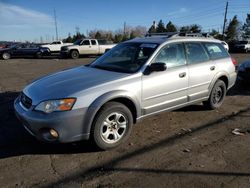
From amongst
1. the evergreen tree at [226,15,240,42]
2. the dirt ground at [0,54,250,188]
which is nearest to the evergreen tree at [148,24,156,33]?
the evergreen tree at [226,15,240,42]

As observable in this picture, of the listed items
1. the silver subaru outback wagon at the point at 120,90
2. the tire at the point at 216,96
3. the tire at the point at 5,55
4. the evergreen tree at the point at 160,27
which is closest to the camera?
the silver subaru outback wagon at the point at 120,90

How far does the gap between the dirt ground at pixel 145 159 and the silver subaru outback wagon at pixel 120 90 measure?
36 centimetres

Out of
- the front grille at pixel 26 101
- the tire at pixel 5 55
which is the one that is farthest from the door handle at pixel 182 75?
the tire at pixel 5 55

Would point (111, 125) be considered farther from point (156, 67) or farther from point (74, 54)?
point (74, 54)

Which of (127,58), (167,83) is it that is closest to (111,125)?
(167,83)

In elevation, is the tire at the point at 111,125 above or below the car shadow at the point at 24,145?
above

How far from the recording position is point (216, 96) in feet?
21.7

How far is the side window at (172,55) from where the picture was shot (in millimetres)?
5221

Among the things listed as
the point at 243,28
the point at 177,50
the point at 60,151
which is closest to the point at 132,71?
the point at 177,50

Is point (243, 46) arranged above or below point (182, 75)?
below

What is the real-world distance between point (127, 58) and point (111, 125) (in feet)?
4.95

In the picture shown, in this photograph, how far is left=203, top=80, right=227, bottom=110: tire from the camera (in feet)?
21.0

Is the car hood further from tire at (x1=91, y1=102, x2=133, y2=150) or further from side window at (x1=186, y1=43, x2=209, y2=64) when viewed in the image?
side window at (x1=186, y1=43, x2=209, y2=64)

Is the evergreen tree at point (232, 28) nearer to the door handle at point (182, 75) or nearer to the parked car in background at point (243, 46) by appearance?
the parked car in background at point (243, 46)
